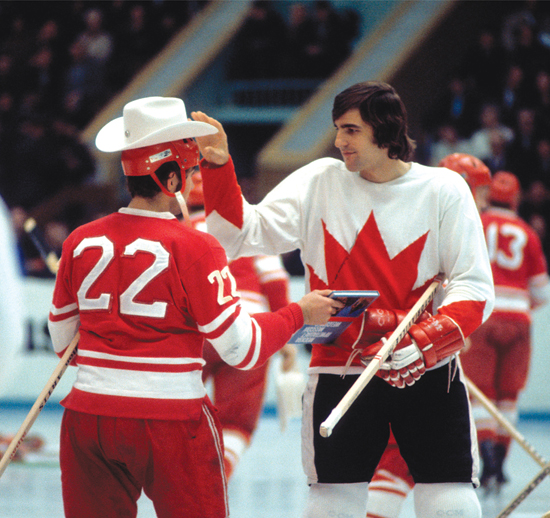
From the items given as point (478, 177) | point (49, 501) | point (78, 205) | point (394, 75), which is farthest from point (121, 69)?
point (478, 177)

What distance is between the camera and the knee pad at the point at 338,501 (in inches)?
99.3

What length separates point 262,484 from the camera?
509 cm

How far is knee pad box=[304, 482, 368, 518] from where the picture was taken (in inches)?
99.3

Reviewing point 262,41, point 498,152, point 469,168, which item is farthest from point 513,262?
point 262,41

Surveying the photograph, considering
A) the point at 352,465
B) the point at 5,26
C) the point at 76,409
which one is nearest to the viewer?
the point at 76,409

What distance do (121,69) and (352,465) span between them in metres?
10.5

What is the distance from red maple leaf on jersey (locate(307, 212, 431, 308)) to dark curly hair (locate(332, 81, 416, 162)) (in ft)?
0.74

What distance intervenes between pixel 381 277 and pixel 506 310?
116 inches

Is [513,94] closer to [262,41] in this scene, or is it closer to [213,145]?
[262,41]

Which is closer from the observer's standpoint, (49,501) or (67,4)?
(49,501)

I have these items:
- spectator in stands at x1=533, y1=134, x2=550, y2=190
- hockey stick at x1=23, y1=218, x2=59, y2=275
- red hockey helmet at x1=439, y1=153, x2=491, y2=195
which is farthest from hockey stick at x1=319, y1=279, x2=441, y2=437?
spectator in stands at x1=533, y1=134, x2=550, y2=190

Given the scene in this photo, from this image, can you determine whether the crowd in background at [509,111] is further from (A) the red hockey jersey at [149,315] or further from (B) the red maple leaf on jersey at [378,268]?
(A) the red hockey jersey at [149,315]

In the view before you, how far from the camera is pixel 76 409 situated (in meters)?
2.22

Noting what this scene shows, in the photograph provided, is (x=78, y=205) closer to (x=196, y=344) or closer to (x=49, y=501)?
(x=49, y=501)
